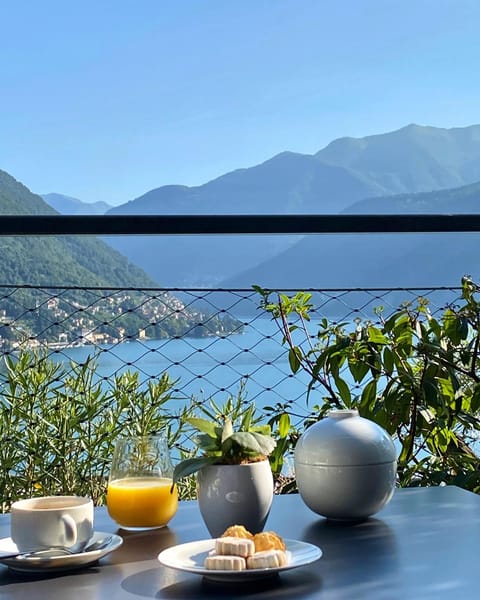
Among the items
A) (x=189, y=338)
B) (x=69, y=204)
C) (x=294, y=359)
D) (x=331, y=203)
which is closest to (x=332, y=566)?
(x=294, y=359)

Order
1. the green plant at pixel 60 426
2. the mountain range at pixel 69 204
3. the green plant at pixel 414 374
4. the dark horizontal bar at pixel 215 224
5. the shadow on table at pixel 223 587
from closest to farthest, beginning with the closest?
the shadow on table at pixel 223 587 < the dark horizontal bar at pixel 215 224 < the green plant at pixel 414 374 < the green plant at pixel 60 426 < the mountain range at pixel 69 204

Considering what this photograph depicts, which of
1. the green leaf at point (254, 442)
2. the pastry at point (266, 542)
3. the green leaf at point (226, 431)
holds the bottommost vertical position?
the pastry at point (266, 542)

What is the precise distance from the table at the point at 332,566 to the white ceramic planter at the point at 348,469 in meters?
0.02

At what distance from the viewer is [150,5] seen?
2356cm

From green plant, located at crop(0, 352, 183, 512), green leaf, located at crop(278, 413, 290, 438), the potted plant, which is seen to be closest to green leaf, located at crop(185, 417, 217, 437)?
the potted plant

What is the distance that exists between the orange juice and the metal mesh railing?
117cm

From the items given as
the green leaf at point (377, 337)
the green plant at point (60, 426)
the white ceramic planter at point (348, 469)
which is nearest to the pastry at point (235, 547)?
the white ceramic planter at point (348, 469)

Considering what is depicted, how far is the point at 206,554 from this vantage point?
79cm

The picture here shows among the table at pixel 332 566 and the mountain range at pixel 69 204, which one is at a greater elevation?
the mountain range at pixel 69 204

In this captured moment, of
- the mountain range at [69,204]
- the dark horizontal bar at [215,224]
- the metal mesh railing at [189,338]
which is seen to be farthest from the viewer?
the mountain range at [69,204]

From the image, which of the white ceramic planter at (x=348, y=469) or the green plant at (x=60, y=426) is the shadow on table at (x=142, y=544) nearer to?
the white ceramic planter at (x=348, y=469)

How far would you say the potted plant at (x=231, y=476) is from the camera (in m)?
0.87

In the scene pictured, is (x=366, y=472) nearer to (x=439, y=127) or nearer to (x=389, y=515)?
(x=389, y=515)

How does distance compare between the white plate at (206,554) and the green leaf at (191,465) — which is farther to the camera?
the green leaf at (191,465)
